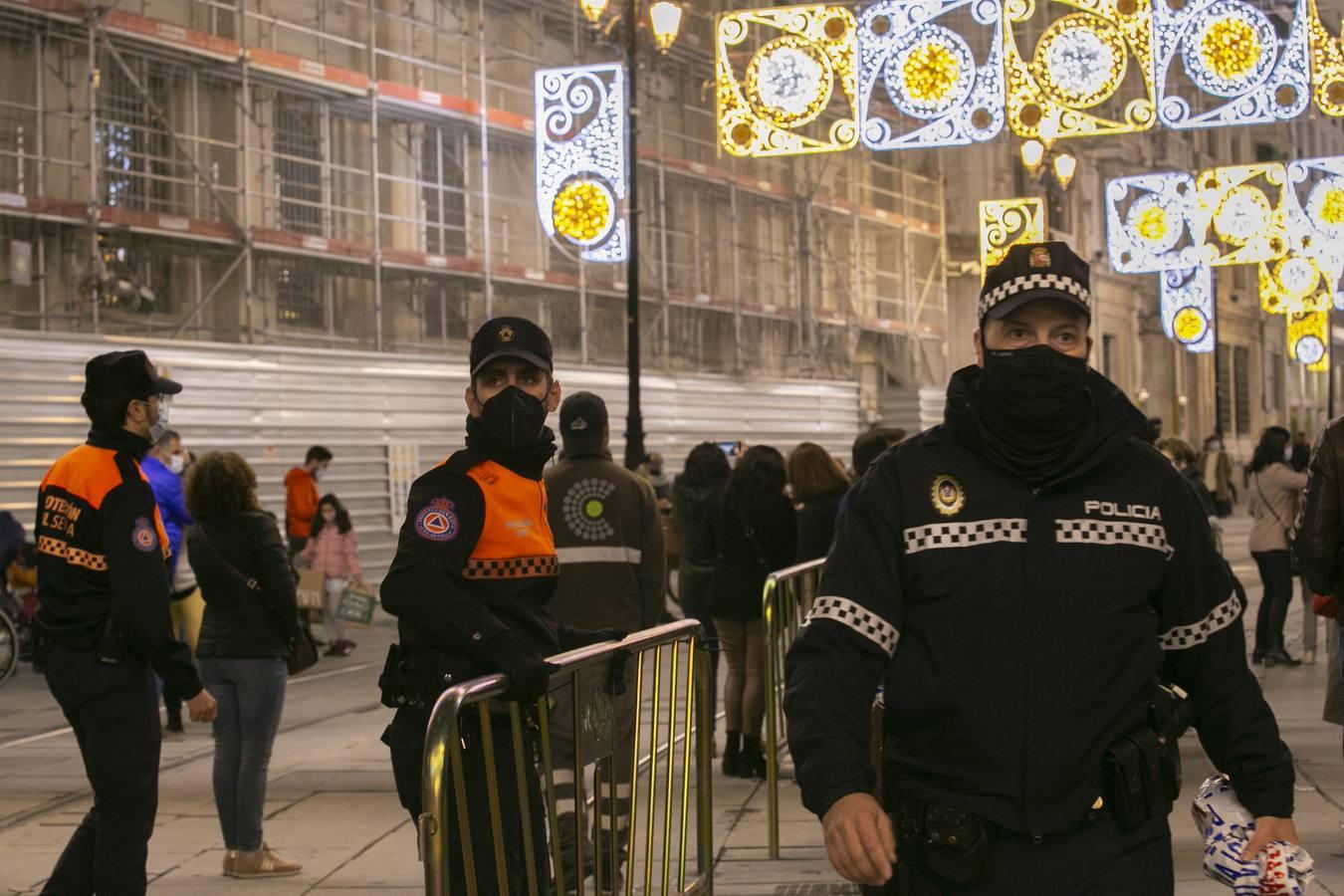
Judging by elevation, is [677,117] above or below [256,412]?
above

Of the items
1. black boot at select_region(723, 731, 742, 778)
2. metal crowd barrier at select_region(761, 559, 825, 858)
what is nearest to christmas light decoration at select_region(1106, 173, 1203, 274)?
metal crowd barrier at select_region(761, 559, 825, 858)

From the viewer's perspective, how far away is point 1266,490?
14797 millimetres

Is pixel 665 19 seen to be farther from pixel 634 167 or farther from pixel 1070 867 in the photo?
pixel 1070 867

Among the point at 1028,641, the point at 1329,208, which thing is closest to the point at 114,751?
the point at 1028,641

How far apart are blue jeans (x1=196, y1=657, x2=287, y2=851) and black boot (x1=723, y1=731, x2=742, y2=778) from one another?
2948mm

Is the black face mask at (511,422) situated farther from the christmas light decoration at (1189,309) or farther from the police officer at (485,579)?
the christmas light decoration at (1189,309)

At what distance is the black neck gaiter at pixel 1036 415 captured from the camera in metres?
3.50

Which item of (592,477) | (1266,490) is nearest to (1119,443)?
(592,477)

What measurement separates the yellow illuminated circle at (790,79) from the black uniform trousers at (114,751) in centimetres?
983

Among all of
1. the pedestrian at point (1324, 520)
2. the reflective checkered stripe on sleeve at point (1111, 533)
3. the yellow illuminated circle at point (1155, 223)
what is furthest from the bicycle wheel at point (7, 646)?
the reflective checkered stripe on sleeve at point (1111, 533)

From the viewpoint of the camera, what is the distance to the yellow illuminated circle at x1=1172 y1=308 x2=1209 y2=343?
91.3 feet

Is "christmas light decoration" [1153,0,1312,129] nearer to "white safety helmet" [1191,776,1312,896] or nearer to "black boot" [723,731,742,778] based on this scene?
"black boot" [723,731,742,778]

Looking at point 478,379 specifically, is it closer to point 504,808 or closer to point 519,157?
point 504,808

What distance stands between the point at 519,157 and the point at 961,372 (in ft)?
83.1
